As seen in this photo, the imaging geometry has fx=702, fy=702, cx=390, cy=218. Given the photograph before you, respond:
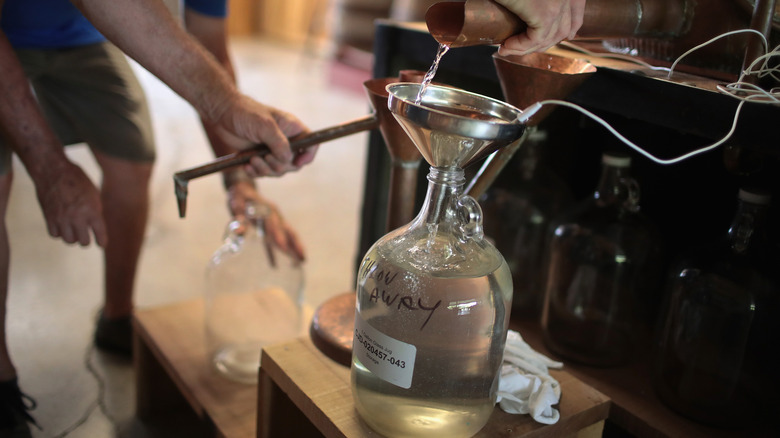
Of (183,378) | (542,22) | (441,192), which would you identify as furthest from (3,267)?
(542,22)

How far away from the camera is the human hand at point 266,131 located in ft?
3.24

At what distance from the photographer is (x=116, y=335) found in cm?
152

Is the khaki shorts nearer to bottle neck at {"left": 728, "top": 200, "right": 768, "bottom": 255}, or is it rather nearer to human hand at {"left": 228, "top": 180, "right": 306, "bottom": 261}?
human hand at {"left": 228, "top": 180, "right": 306, "bottom": 261}

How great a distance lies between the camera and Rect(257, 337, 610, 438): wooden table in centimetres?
75

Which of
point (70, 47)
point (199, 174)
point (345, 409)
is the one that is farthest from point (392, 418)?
point (70, 47)

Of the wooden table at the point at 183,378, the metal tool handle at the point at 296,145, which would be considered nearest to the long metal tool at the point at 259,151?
the metal tool handle at the point at 296,145

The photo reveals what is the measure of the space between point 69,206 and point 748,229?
3.06 feet

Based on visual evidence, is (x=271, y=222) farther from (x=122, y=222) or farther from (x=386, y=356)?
(x=386, y=356)

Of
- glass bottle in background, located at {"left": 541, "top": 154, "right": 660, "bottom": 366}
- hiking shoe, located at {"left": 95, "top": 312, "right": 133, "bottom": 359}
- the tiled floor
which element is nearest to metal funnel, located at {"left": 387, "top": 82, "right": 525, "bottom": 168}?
glass bottle in background, located at {"left": 541, "top": 154, "right": 660, "bottom": 366}

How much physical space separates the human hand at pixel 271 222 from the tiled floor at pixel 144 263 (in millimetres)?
391

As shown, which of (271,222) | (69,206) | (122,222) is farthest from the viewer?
(122,222)

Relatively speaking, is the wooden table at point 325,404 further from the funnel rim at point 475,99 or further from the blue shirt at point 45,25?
the blue shirt at point 45,25

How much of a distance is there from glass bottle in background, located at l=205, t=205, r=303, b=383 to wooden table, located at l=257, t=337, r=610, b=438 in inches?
11.4

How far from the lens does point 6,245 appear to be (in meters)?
1.14
